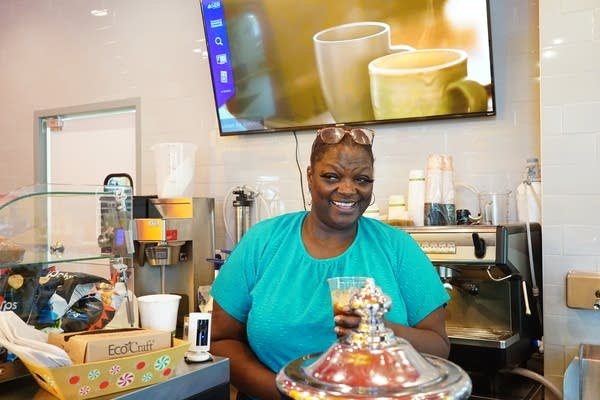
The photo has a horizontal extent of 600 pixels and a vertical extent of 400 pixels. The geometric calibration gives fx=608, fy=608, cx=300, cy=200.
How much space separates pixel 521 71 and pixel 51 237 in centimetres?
223

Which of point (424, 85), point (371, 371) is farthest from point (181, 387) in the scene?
point (424, 85)

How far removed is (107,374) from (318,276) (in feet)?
2.29

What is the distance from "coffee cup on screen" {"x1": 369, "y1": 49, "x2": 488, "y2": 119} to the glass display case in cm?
175

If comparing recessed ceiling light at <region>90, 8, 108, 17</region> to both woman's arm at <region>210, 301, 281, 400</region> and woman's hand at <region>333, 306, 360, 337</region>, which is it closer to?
woman's arm at <region>210, 301, 281, 400</region>

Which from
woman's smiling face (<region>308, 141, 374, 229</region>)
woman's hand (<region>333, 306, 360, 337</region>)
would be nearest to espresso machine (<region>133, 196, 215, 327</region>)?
woman's smiling face (<region>308, 141, 374, 229</region>)

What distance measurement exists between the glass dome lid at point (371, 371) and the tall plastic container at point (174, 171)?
271 cm

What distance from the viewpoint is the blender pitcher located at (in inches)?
111

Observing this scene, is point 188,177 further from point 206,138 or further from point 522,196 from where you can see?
point 522,196

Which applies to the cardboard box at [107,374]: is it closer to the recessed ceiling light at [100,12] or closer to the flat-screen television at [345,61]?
the flat-screen television at [345,61]

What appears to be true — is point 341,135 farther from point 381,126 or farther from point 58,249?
point 381,126

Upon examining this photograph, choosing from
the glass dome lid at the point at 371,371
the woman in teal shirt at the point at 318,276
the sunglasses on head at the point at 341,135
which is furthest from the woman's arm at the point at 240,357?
the glass dome lid at the point at 371,371

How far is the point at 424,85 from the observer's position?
296 centimetres

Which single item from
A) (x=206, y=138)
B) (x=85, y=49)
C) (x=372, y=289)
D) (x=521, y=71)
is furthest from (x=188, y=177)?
(x=372, y=289)

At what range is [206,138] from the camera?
3.83 metres
